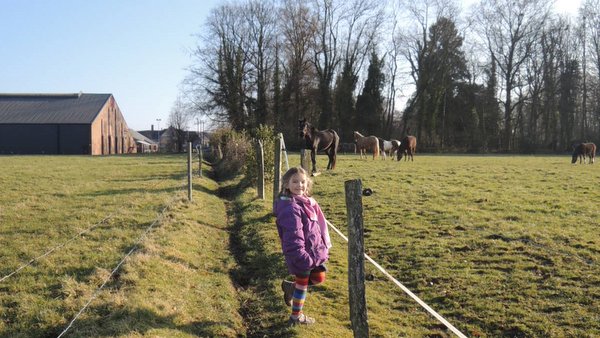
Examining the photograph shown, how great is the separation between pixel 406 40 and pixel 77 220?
172 feet

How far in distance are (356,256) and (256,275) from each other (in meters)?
3.10

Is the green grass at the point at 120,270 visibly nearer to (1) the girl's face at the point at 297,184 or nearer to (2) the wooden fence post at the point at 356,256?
Result: (2) the wooden fence post at the point at 356,256

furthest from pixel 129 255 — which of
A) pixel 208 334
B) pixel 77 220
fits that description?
pixel 77 220

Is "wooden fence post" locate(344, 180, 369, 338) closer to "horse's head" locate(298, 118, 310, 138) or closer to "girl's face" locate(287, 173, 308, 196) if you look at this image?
"girl's face" locate(287, 173, 308, 196)

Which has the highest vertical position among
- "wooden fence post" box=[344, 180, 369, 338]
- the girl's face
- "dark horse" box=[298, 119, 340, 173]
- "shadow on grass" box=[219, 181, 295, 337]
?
"dark horse" box=[298, 119, 340, 173]

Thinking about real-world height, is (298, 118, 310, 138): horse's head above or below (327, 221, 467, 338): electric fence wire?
above

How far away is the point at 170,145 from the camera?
7338 centimetres

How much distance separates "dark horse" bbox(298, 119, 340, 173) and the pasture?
12.7ft

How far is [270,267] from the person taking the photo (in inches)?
282

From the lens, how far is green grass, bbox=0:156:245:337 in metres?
4.73

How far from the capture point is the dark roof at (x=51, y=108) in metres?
58.9

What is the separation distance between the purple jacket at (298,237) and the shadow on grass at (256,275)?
2.59 ft

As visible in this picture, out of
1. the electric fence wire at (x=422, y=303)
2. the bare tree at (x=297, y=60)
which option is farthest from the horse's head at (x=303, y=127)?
the bare tree at (x=297, y=60)

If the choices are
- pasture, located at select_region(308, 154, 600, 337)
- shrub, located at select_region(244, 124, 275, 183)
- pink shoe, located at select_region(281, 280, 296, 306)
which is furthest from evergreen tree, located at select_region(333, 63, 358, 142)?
pink shoe, located at select_region(281, 280, 296, 306)
